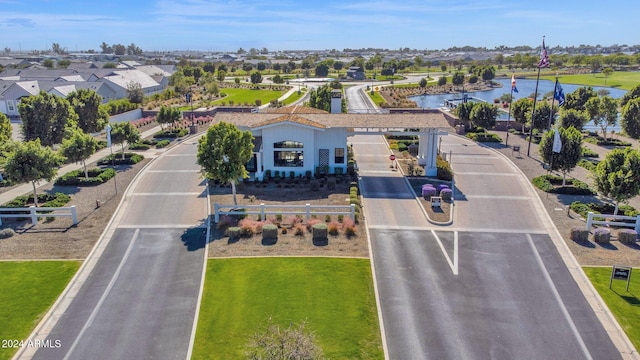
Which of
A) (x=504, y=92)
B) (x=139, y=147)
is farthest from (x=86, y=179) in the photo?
(x=504, y=92)

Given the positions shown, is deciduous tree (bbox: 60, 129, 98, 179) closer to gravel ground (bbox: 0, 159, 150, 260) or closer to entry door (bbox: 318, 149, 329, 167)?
gravel ground (bbox: 0, 159, 150, 260)

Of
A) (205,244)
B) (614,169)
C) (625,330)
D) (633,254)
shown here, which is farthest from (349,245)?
(614,169)

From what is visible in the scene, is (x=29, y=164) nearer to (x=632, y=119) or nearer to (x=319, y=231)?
(x=319, y=231)

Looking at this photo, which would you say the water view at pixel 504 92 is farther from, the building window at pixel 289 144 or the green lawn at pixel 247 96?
the building window at pixel 289 144

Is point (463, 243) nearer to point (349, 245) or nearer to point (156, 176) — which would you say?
point (349, 245)

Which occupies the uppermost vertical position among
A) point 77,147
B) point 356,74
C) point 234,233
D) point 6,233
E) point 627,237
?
point 356,74
